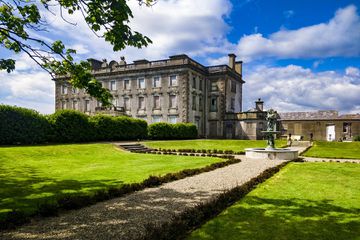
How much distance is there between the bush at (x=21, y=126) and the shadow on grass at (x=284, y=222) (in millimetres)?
21601

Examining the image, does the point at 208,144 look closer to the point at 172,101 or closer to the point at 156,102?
the point at 172,101

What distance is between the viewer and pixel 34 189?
9.74m

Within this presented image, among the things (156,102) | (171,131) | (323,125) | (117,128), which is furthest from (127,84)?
(323,125)

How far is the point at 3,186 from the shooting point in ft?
33.2

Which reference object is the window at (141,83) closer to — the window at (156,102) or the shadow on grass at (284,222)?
the window at (156,102)

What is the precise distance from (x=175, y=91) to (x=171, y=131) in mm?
7742

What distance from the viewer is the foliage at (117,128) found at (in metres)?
31.9

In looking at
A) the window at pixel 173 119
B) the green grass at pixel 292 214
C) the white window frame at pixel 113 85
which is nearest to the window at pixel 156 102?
the window at pixel 173 119

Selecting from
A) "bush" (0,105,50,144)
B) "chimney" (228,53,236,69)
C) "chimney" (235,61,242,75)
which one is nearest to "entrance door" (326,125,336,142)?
"chimney" (235,61,242,75)

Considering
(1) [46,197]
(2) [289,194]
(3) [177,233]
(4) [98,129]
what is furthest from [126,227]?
(4) [98,129]

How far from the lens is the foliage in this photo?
31.9 meters

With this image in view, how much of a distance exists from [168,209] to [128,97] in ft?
140

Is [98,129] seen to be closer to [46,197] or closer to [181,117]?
[181,117]

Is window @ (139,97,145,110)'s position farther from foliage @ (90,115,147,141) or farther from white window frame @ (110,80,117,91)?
foliage @ (90,115,147,141)
